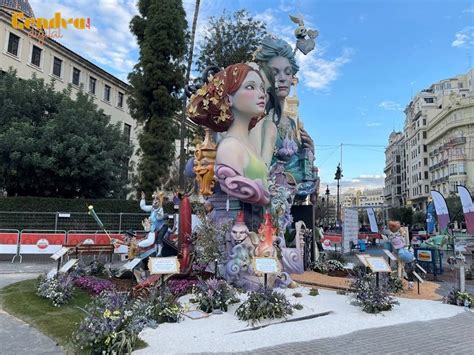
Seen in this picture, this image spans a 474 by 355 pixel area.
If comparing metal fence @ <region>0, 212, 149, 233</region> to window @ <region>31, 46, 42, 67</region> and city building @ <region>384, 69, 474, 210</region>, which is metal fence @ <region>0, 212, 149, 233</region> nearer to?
window @ <region>31, 46, 42, 67</region>

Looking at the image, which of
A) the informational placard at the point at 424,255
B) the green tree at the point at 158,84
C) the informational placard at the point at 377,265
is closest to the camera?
the informational placard at the point at 377,265

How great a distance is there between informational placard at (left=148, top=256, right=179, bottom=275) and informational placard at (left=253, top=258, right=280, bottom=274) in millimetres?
1612

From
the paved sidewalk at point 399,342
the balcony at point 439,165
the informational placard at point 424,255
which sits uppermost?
the balcony at point 439,165

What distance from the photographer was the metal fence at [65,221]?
18.2 m

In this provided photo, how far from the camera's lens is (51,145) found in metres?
19.8

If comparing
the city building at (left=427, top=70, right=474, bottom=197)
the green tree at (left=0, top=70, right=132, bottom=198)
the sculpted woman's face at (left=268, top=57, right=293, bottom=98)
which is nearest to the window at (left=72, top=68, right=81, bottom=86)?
the green tree at (left=0, top=70, right=132, bottom=198)

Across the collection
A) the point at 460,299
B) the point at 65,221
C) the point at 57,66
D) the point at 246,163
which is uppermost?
the point at 57,66

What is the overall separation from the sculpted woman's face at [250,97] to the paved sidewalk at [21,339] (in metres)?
7.33

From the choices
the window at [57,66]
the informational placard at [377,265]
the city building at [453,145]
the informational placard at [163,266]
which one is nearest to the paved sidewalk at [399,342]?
the informational placard at [377,265]

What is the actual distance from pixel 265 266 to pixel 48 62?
30233 mm

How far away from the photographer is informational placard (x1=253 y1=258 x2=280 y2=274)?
294 inches

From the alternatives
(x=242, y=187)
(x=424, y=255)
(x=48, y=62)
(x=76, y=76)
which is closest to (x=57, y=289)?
(x=242, y=187)

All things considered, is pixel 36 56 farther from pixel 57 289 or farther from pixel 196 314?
pixel 196 314

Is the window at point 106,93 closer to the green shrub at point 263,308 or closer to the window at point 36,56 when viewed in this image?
the window at point 36,56
